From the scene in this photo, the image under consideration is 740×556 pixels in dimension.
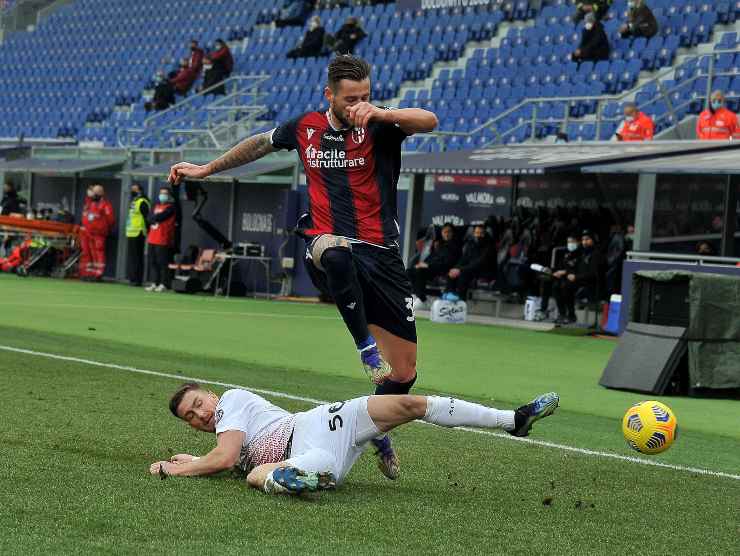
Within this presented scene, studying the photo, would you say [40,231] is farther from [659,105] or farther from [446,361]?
[446,361]

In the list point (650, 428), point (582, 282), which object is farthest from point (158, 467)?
point (582, 282)

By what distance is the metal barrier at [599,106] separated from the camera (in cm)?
2139

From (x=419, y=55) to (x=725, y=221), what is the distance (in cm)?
1136

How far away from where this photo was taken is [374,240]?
6.84 m

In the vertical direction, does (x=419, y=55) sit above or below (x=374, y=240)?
above


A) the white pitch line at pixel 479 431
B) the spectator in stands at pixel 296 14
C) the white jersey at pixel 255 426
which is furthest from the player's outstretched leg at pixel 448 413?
the spectator in stands at pixel 296 14

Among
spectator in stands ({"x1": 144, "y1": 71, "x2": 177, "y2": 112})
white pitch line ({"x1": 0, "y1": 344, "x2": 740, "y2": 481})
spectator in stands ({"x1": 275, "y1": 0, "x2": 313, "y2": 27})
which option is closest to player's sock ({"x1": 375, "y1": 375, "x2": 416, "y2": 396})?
white pitch line ({"x1": 0, "y1": 344, "x2": 740, "y2": 481})

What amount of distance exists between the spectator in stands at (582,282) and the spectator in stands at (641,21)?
19.3 ft

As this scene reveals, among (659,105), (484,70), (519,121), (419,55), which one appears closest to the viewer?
(659,105)

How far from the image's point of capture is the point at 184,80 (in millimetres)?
34188

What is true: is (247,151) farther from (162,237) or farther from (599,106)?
(162,237)

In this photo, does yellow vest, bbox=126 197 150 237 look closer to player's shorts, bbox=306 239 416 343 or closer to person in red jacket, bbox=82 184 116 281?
person in red jacket, bbox=82 184 116 281

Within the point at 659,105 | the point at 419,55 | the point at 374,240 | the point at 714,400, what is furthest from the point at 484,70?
the point at 374,240

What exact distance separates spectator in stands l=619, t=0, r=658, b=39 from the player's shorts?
61.5 ft
